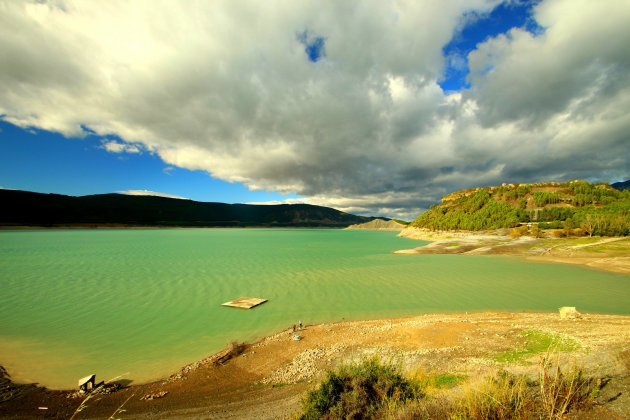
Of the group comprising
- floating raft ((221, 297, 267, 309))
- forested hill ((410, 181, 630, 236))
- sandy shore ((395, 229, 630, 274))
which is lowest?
floating raft ((221, 297, 267, 309))

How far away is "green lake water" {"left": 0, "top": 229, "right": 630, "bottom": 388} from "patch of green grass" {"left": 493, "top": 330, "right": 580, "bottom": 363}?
21.2 ft

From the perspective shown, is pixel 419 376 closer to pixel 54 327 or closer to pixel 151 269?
pixel 54 327

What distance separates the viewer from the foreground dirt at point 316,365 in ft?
22.0

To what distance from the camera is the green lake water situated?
1050 cm

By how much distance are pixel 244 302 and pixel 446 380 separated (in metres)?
13.2

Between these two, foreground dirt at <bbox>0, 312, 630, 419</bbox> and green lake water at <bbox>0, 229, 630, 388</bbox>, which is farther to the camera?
green lake water at <bbox>0, 229, 630, 388</bbox>

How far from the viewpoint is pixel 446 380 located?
679cm

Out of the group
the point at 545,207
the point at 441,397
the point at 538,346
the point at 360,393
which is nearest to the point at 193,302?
the point at 360,393

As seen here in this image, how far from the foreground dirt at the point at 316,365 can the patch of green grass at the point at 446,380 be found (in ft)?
1.30

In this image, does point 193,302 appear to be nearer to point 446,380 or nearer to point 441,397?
point 446,380

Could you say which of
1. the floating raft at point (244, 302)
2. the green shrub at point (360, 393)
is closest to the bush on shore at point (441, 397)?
the green shrub at point (360, 393)

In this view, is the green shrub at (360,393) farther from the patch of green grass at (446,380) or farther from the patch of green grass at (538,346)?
the patch of green grass at (538,346)

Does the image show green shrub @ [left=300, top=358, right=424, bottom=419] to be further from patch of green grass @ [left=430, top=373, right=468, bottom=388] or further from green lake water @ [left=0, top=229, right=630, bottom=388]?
green lake water @ [left=0, top=229, right=630, bottom=388]

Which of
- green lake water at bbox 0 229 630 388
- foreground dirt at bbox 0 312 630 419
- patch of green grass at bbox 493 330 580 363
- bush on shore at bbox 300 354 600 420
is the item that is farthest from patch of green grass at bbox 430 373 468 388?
green lake water at bbox 0 229 630 388
